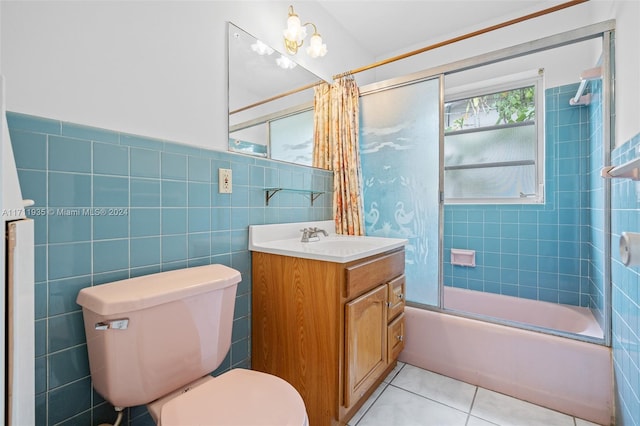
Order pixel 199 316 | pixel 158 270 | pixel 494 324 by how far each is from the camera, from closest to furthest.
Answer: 1. pixel 199 316
2. pixel 158 270
3. pixel 494 324

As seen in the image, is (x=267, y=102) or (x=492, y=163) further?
(x=492, y=163)

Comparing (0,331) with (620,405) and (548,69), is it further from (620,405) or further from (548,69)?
(548,69)

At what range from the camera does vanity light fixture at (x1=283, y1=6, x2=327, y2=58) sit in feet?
5.54

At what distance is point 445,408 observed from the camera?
1.48 metres

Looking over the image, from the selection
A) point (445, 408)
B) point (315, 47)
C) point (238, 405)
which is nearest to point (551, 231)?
point (445, 408)

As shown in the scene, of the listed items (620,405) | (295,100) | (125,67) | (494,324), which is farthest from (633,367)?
(125,67)

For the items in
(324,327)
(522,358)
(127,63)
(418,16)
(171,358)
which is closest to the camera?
(171,358)

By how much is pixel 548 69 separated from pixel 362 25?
57.8 inches

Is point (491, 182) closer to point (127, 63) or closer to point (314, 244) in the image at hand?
point (314, 244)

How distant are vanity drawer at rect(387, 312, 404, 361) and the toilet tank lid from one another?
0.97 meters

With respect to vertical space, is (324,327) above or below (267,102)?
below

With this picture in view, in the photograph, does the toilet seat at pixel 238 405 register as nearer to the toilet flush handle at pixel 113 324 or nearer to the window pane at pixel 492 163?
the toilet flush handle at pixel 113 324

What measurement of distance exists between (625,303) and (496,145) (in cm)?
169

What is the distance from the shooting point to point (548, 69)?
221 cm
